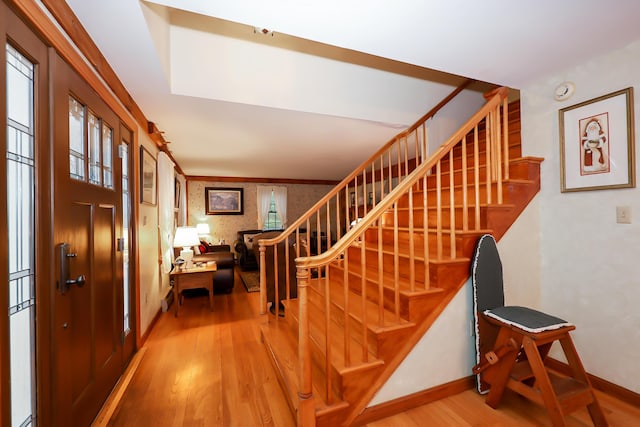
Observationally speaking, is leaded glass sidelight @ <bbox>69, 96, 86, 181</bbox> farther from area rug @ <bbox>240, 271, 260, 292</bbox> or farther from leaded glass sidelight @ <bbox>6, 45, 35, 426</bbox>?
area rug @ <bbox>240, 271, 260, 292</bbox>

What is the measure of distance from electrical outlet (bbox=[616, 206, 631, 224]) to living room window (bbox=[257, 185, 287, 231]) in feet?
20.6

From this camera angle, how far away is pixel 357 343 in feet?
5.81

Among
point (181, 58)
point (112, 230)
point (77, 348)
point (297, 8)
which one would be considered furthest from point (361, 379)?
point (181, 58)

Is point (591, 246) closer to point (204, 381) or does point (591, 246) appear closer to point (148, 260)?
point (204, 381)

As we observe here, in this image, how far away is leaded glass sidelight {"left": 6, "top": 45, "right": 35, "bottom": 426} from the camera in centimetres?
97

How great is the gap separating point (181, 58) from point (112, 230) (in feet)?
4.62

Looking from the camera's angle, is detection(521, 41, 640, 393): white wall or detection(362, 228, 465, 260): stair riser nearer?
detection(521, 41, 640, 393): white wall

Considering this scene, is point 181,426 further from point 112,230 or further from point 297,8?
point 297,8

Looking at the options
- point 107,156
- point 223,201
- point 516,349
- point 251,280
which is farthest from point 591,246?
point 223,201

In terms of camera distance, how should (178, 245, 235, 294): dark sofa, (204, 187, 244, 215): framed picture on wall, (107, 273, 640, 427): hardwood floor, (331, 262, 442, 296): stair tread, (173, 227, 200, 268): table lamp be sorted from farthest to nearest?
(204, 187, 244, 215): framed picture on wall
(178, 245, 235, 294): dark sofa
(173, 227, 200, 268): table lamp
(331, 262, 442, 296): stair tread
(107, 273, 640, 427): hardwood floor

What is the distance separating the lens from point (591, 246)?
1862 mm

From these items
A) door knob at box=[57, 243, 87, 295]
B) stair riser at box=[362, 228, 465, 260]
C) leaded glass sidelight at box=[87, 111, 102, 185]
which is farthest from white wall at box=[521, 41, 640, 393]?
leaded glass sidelight at box=[87, 111, 102, 185]

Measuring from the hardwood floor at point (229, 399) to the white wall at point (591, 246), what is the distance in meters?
0.34

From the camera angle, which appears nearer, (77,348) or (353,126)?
(77,348)
